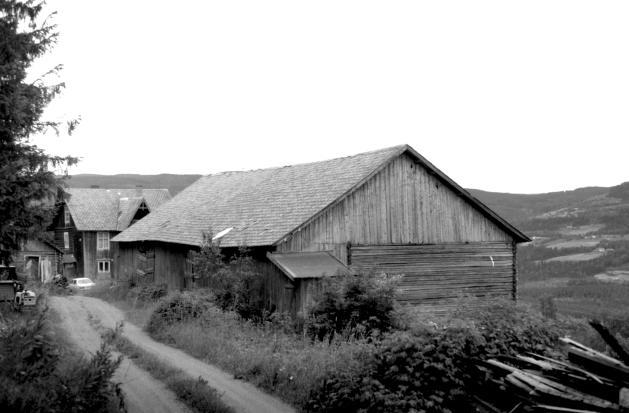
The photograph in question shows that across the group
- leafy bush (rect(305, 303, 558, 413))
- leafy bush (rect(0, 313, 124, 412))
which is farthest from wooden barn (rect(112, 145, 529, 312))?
leafy bush (rect(0, 313, 124, 412))

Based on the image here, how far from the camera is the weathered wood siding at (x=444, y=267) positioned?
23375mm

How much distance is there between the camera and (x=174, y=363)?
1529 cm

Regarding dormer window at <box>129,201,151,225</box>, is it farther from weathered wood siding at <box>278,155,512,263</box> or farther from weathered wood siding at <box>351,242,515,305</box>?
weathered wood siding at <box>351,242,515,305</box>

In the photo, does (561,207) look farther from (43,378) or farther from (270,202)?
(43,378)

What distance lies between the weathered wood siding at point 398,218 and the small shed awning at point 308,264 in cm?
35

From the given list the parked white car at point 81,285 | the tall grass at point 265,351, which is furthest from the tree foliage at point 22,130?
the parked white car at point 81,285

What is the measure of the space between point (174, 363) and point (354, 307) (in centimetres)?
514

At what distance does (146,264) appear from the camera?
35406 millimetres

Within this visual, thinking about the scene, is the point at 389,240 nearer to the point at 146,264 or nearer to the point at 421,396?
the point at 421,396

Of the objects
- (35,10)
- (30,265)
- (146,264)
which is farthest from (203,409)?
(30,265)

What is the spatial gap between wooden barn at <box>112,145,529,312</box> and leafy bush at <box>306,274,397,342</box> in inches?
72.9

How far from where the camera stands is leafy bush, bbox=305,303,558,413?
10.5m

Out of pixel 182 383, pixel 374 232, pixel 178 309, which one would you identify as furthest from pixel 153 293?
pixel 182 383

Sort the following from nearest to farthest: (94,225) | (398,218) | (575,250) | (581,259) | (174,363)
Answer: (174,363) → (398,218) → (94,225) → (581,259) → (575,250)
